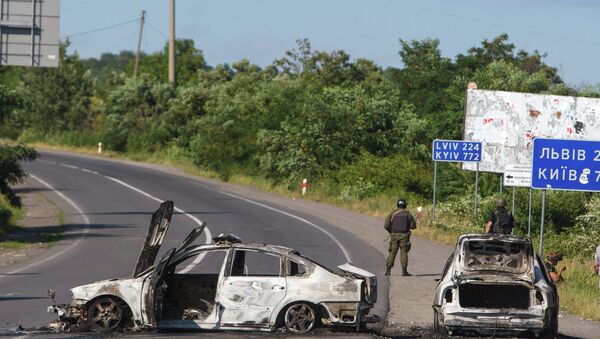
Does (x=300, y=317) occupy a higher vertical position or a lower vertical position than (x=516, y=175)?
lower

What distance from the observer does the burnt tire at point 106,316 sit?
15.1 meters

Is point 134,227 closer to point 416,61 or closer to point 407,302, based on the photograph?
point 407,302

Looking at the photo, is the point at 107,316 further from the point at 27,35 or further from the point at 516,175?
the point at 516,175

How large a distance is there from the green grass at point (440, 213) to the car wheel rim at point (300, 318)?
5.80 m

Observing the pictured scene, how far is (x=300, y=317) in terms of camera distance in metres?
15.1

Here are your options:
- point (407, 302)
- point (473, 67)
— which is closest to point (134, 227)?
point (407, 302)

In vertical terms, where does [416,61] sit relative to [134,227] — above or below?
above

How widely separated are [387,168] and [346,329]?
33132 millimetres

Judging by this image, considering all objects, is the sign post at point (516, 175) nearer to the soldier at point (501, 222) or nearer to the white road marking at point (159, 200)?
the soldier at point (501, 222)

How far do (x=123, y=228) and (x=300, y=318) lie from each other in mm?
21480

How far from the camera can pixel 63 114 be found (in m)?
→ 85.5

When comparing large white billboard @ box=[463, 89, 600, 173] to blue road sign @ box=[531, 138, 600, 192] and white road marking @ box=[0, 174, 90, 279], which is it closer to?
white road marking @ box=[0, 174, 90, 279]

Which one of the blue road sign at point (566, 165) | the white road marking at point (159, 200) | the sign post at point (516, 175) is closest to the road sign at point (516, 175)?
the sign post at point (516, 175)

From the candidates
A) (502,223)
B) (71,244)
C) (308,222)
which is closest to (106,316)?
(502,223)
